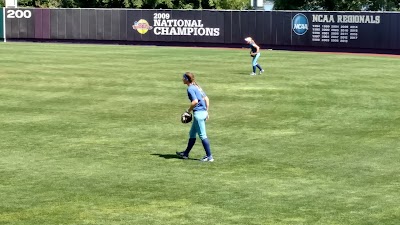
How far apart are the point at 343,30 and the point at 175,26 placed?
1308 cm

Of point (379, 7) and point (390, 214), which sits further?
point (379, 7)

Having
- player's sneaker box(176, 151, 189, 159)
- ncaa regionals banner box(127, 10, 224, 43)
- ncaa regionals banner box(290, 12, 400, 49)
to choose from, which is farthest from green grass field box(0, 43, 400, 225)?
ncaa regionals banner box(127, 10, 224, 43)

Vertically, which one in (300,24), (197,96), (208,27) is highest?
(300,24)

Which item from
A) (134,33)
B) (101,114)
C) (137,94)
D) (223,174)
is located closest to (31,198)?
(223,174)

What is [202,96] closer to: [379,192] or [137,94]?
[379,192]

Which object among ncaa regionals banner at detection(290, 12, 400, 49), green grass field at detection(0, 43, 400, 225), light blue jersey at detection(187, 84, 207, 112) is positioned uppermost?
ncaa regionals banner at detection(290, 12, 400, 49)

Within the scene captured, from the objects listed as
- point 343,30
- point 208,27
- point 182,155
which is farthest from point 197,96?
point 208,27

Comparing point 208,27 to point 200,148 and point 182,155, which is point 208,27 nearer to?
point 200,148

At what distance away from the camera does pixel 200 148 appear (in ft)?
67.7

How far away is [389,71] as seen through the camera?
4256 cm

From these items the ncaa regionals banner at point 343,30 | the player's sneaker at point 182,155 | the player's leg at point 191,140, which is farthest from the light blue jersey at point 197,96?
the ncaa regionals banner at point 343,30

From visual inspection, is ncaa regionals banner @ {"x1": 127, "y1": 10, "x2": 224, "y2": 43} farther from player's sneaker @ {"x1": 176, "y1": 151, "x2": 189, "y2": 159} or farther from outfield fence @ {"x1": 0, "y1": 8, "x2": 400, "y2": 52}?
player's sneaker @ {"x1": 176, "y1": 151, "x2": 189, "y2": 159}

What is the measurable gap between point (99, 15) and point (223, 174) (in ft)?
165

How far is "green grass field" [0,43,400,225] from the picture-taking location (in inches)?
553
